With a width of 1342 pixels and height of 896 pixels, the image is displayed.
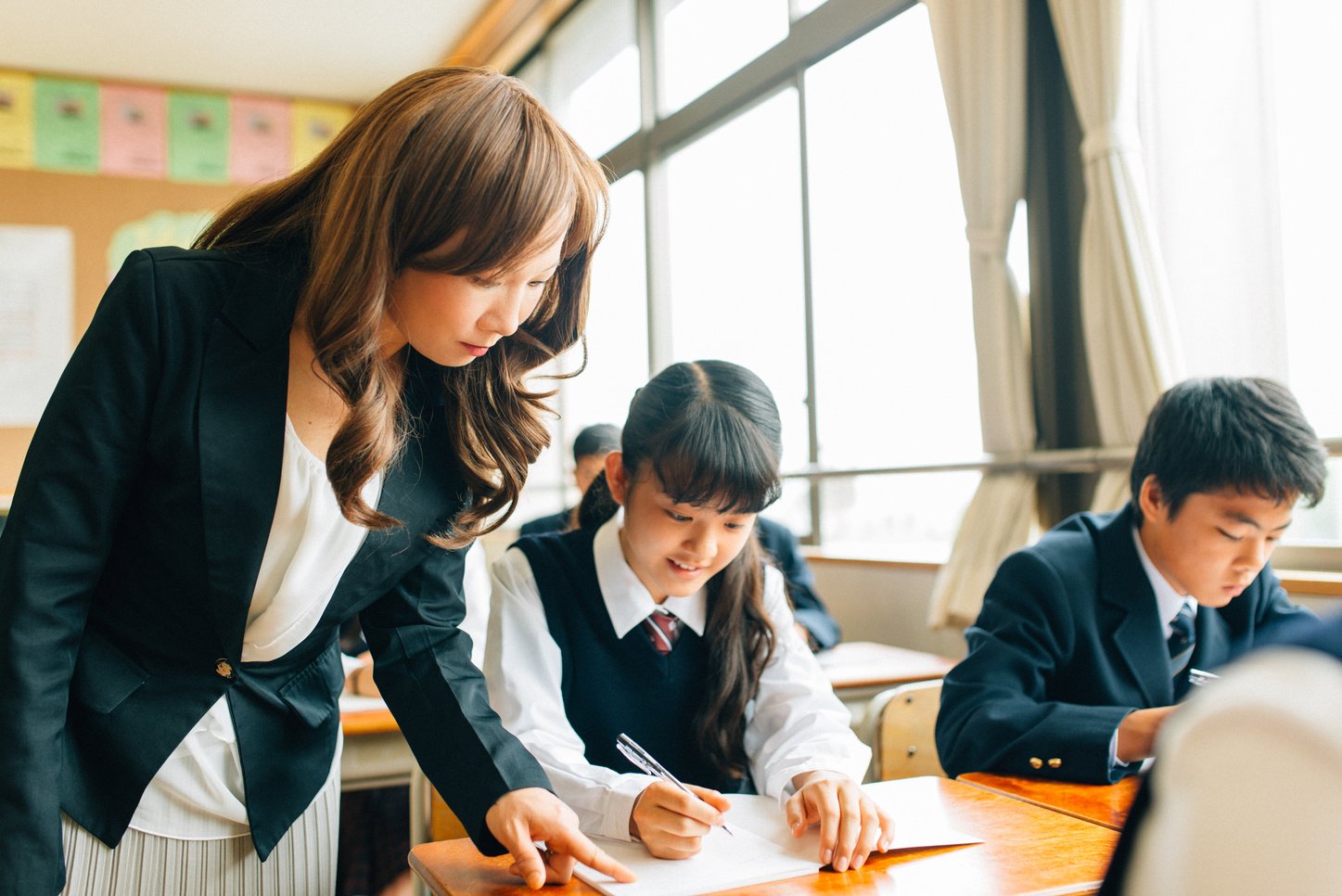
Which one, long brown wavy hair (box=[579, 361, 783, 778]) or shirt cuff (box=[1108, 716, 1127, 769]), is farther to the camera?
long brown wavy hair (box=[579, 361, 783, 778])

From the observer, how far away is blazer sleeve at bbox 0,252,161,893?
0.81m

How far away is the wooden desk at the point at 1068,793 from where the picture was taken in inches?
44.9

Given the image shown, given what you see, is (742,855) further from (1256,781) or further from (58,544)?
(1256,781)

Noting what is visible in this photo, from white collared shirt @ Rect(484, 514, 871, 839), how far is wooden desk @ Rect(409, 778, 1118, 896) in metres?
0.15

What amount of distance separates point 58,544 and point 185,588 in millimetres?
113

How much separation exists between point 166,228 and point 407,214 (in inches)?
229

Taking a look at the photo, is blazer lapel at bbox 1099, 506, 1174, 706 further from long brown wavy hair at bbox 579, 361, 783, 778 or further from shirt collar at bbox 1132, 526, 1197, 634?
long brown wavy hair at bbox 579, 361, 783, 778

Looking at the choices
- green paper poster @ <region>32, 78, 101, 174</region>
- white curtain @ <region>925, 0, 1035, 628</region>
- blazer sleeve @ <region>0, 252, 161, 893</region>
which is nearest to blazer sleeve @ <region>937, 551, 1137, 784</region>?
blazer sleeve @ <region>0, 252, 161, 893</region>

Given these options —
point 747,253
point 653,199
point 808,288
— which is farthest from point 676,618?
point 653,199

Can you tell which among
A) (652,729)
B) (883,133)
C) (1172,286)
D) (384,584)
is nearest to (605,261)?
(883,133)

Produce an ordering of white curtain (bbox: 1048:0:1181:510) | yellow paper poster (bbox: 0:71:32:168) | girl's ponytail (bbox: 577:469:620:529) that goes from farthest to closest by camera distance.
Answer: yellow paper poster (bbox: 0:71:32:168)
white curtain (bbox: 1048:0:1181:510)
girl's ponytail (bbox: 577:469:620:529)

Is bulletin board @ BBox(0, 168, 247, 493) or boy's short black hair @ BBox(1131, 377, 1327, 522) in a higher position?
bulletin board @ BBox(0, 168, 247, 493)

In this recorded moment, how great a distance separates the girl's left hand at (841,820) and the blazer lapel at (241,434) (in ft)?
1.77

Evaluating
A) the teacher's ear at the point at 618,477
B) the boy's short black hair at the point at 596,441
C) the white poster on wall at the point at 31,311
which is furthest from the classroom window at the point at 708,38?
the white poster on wall at the point at 31,311
